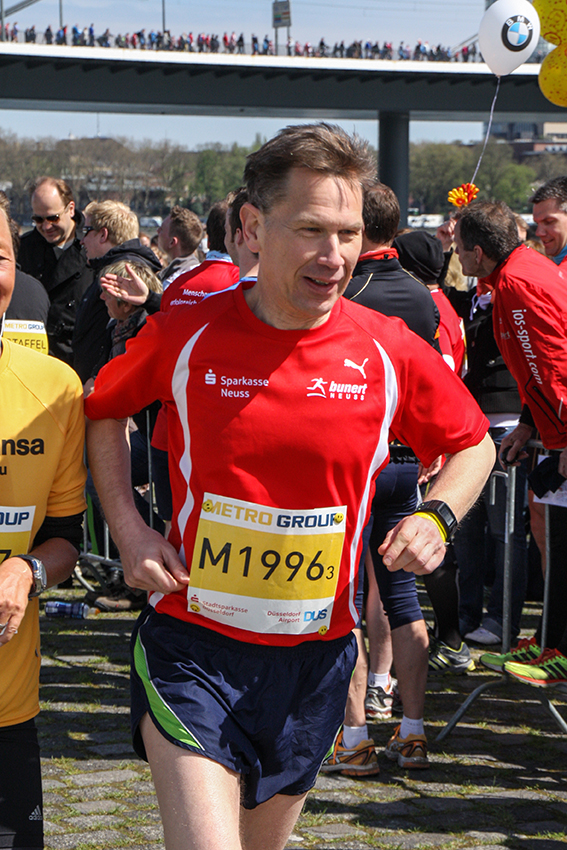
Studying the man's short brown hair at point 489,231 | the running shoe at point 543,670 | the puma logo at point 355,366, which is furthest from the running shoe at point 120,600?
the puma logo at point 355,366

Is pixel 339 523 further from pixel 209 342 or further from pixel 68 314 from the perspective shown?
pixel 68 314

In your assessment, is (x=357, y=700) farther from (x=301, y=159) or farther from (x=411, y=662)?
(x=301, y=159)

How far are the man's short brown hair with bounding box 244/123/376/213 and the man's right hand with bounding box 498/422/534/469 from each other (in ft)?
10.5

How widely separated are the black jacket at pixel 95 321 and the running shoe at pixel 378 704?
2.88m

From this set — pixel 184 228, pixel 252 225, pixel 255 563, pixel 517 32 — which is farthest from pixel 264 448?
pixel 517 32

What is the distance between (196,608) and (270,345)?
637 millimetres

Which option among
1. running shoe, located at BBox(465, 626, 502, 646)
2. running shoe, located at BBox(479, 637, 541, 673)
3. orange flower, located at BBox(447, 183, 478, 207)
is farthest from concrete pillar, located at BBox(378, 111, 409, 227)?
running shoe, located at BBox(479, 637, 541, 673)

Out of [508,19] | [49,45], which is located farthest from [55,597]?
[49,45]

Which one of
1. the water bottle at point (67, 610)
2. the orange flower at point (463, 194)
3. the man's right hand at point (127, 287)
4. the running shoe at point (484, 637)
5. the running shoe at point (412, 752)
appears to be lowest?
the water bottle at point (67, 610)

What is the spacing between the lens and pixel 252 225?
8.09ft

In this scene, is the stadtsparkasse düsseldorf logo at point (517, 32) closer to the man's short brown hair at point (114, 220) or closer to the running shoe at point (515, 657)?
the man's short brown hair at point (114, 220)

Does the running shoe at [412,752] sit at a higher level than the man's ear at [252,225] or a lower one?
lower

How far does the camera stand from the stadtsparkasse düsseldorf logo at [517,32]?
380 inches

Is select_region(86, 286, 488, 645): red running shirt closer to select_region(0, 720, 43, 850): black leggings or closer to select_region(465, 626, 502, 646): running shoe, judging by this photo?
select_region(0, 720, 43, 850): black leggings
